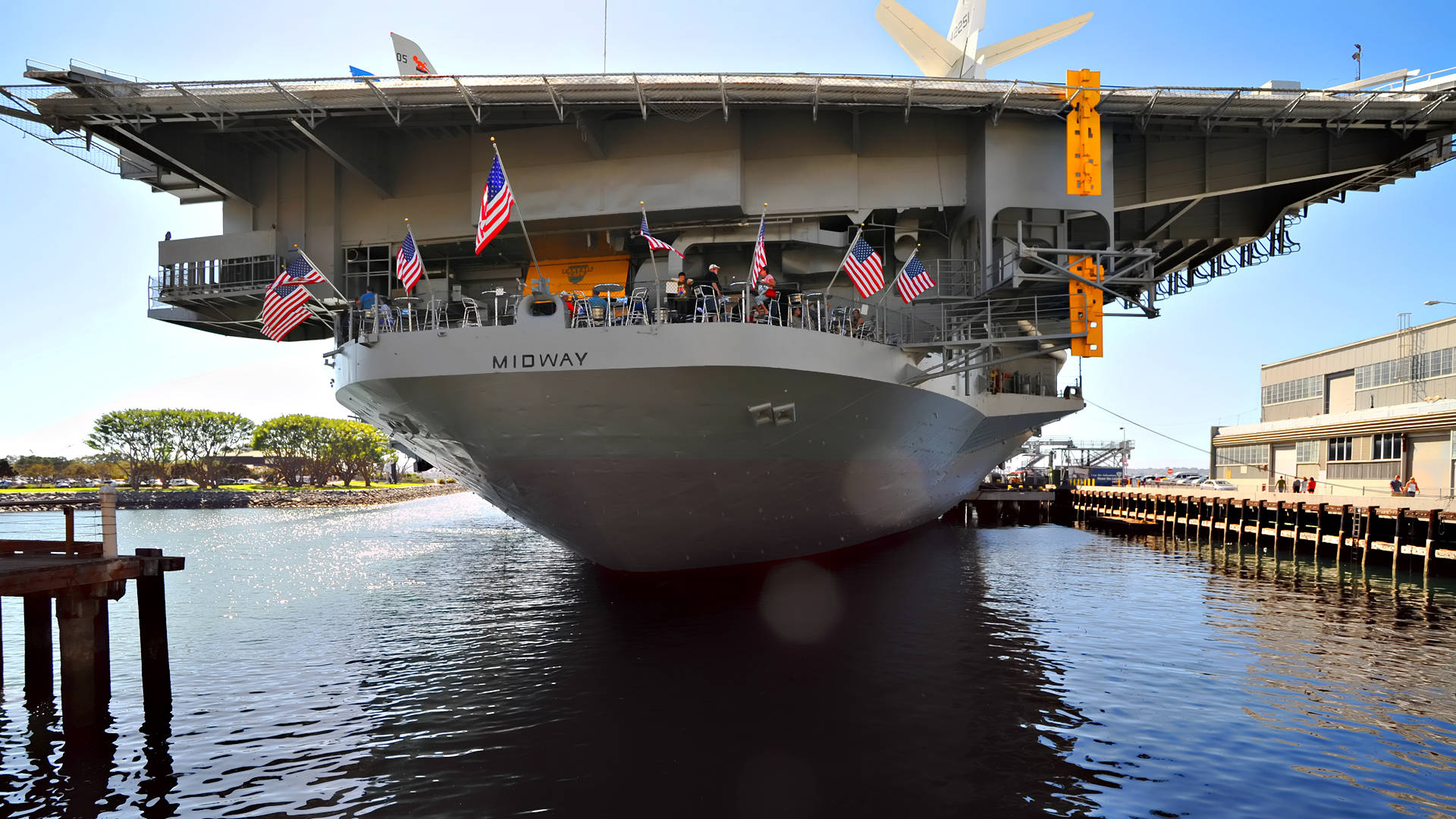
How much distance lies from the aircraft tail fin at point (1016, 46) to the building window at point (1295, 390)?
1354 inches

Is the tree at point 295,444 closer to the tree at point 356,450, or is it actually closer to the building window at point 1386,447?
the tree at point 356,450

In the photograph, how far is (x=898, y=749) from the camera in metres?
8.60

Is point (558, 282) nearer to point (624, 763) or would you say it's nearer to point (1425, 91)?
point (624, 763)

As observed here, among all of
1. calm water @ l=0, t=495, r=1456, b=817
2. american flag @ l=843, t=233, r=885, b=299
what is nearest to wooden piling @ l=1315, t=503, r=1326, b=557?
calm water @ l=0, t=495, r=1456, b=817

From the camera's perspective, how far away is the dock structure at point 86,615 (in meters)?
9.64

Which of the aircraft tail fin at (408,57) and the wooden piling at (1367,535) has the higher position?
the aircraft tail fin at (408,57)

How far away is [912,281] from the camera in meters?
15.4

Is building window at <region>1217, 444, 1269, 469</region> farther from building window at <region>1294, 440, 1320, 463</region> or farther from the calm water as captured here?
the calm water

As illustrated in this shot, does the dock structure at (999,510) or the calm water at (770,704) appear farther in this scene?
the dock structure at (999,510)

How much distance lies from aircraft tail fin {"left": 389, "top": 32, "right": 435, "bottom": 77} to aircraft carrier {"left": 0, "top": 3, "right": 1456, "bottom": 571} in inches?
87.2

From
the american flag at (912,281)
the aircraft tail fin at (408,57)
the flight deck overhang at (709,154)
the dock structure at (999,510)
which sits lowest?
the dock structure at (999,510)

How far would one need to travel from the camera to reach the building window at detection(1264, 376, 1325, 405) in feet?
151

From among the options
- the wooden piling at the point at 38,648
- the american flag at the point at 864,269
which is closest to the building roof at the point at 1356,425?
the american flag at the point at 864,269

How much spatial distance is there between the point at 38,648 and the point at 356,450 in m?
86.7
